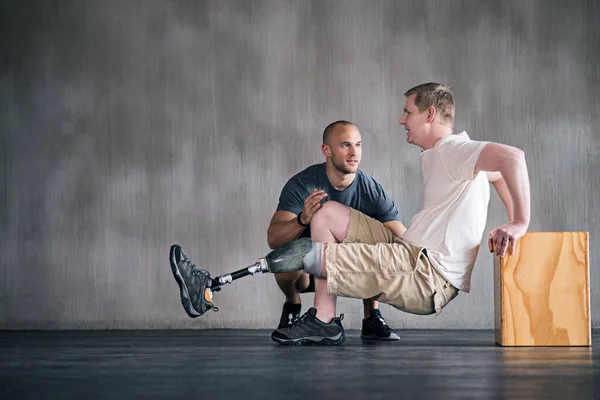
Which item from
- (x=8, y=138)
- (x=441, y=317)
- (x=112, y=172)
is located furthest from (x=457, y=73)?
(x=8, y=138)

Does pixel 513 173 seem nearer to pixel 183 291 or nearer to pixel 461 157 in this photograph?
pixel 461 157

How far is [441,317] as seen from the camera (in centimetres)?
380

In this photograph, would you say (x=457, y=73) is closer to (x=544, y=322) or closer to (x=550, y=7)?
(x=550, y=7)

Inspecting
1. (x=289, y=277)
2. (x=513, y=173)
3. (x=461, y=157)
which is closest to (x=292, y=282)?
(x=289, y=277)

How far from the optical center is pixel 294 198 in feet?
10.6

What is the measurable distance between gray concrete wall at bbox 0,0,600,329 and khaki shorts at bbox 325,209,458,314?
1235 mm

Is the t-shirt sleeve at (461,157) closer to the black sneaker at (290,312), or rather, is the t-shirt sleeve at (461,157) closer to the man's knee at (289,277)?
the man's knee at (289,277)

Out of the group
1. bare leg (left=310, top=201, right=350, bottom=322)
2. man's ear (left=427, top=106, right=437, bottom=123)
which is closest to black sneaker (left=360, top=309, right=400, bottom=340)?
bare leg (left=310, top=201, right=350, bottom=322)

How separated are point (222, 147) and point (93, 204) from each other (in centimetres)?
73

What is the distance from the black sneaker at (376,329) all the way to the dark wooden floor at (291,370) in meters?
0.11

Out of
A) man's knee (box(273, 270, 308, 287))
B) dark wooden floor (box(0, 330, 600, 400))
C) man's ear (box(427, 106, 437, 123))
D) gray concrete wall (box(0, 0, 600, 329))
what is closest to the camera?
dark wooden floor (box(0, 330, 600, 400))

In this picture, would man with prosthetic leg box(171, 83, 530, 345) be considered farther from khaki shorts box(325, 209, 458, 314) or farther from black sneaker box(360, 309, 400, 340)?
black sneaker box(360, 309, 400, 340)

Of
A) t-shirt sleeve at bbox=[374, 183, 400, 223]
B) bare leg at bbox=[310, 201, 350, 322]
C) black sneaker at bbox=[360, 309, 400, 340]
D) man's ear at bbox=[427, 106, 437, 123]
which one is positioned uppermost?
man's ear at bbox=[427, 106, 437, 123]

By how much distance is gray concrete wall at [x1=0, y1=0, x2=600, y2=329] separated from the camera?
12.6 feet
